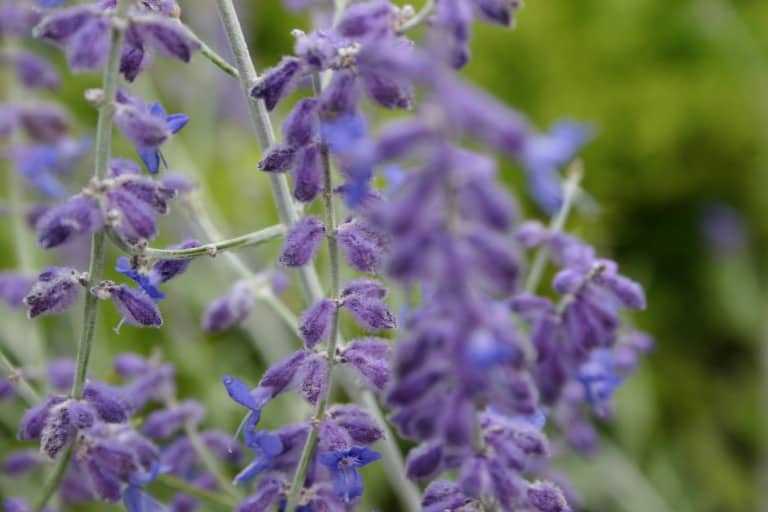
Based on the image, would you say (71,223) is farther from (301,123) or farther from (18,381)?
(18,381)

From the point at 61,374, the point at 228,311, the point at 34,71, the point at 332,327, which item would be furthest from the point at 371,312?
the point at 34,71

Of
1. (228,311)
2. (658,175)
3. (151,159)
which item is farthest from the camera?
(658,175)

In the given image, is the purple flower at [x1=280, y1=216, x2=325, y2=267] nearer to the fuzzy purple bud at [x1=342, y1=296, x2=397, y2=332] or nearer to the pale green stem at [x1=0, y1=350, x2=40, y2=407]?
the fuzzy purple bud at [x1=342, y1=296, x2=397, y2=332]

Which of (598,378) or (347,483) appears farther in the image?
(598,378)

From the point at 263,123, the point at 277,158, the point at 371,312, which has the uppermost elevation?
the point at 263,123

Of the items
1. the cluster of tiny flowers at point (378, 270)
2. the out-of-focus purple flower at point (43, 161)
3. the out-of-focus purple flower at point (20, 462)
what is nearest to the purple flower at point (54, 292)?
the cluster of tiny flowers at point (378, 270)

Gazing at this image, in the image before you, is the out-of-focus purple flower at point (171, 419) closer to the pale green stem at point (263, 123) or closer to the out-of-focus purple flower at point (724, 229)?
the pale green stem at point (263, 123)

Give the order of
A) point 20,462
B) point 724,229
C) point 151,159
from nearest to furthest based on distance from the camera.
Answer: point 151,159
point 20,462
point 724,229
